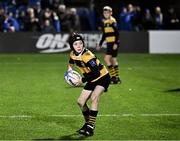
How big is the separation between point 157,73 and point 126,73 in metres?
1.12

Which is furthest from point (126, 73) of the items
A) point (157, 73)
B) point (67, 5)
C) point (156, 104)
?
point (67, 5)

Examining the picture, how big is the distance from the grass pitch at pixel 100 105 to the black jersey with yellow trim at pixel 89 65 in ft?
3.42

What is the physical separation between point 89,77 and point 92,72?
14 centimetres

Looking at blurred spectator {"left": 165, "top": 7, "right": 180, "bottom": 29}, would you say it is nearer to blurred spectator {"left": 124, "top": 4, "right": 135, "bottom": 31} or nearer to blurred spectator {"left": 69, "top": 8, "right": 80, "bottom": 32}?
blurred spectator {"left": 124, "top": 4, "right": 135, "bottom": 31}

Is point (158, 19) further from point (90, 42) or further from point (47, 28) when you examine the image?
point (47, 28)

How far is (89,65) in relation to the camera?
399 inches

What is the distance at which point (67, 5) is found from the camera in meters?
31.9

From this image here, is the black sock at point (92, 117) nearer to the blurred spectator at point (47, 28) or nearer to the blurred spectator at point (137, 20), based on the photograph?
the blurred spectator at point (47, 28)

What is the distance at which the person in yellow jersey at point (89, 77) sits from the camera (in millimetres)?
10070

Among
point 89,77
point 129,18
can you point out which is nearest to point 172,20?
point 129,18

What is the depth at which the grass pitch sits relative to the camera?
10.4m

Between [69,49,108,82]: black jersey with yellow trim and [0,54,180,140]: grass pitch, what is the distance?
1042 millimetres

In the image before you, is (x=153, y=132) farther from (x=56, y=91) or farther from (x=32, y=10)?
(x=32, y=10)

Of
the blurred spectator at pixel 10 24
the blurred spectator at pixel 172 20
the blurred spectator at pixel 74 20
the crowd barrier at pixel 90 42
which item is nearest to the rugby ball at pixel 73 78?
the crowd barrier at pixel 90 42
